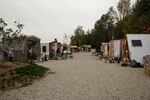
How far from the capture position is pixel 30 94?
1061 cm

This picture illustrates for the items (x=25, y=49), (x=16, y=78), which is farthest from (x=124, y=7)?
(x=16, y=78)

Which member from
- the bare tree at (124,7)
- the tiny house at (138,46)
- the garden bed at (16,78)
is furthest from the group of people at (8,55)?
the bare tree at (124,7)

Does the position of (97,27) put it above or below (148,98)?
above

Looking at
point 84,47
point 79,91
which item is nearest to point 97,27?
point 84,47

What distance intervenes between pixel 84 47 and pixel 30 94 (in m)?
103

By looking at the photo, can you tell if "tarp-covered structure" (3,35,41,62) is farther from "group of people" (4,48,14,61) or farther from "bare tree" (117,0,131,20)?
"bare tree" (117,0,131,20)

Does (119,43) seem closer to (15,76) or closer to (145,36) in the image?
(145,36)

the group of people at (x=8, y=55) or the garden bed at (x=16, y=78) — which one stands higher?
the group of people at (x=8, y=55)

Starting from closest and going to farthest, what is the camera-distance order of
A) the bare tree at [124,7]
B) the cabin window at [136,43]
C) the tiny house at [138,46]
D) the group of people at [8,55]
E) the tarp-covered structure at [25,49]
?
the tiny house at [138,46]
the cabin window at [136,43]
the group of people at [8,55]
the tarp-covered structure at [25,49]
the bare tree at [124,7]

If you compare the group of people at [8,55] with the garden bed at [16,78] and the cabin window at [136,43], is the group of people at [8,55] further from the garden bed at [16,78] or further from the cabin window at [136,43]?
the garden bed at [16,78]

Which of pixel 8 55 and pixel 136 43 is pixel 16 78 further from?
pixel 136 43

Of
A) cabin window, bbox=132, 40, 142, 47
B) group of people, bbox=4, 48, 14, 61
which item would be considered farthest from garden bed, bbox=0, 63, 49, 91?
cabin window, bbox=132, 40, 142, 47

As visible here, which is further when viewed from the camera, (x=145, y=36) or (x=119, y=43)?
(x=119, y=43)

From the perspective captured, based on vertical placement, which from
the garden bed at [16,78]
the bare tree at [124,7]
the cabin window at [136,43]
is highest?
the bare tree at [124,7]
